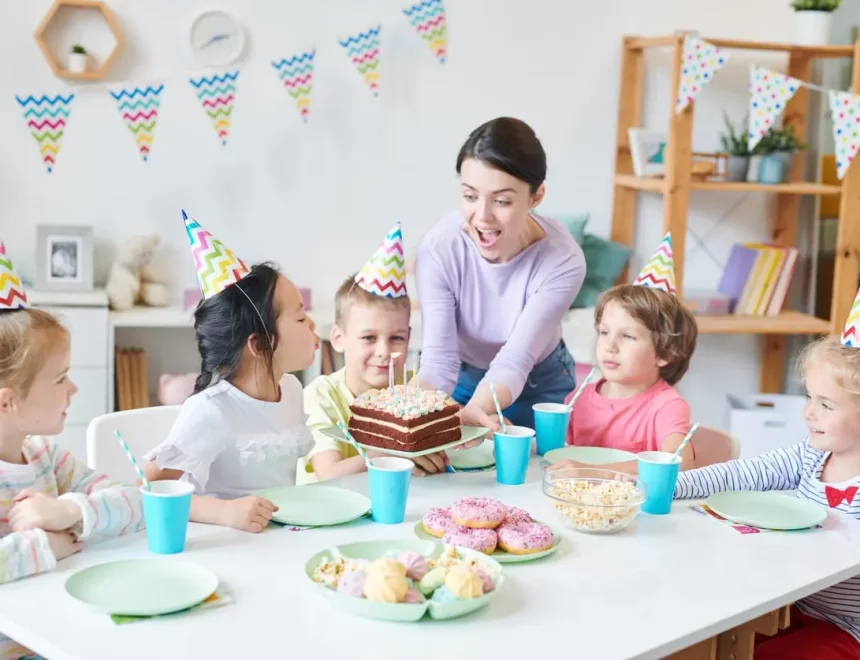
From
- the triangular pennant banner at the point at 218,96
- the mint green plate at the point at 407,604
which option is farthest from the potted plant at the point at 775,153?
the mint green plate at the point at 407,604

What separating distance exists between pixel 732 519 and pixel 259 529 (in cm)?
79

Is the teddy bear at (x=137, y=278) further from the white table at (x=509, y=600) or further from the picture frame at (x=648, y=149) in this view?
the white table at (x=509, y=600)

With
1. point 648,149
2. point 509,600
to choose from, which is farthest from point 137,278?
point 509,600

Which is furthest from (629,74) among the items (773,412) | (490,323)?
(490,323)

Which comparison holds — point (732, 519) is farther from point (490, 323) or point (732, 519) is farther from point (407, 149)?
point (407, 149)

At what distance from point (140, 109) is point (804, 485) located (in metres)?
2.68

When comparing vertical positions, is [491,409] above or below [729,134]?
below

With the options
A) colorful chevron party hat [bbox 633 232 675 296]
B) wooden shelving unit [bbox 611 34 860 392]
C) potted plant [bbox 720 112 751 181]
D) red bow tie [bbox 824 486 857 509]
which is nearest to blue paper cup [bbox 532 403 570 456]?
colorful chevron party hat [bbox 633 232 675 296]

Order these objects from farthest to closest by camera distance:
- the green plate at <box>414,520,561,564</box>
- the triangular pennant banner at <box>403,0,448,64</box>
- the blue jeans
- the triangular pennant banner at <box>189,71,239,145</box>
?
1. the triangular pennant banner at <box>403,0,448,64</box>
2. the triangular pennant banner at <box>189,71,239,145</box>
3. the blue jeans
4. the green plate at <box>414,520,561,564</box>

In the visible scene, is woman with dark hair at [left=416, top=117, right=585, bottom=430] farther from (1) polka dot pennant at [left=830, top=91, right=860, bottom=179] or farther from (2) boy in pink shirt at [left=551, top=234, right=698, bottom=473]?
(1) polka dot pennant at [left=830, top=91, right=860, bottom=179]

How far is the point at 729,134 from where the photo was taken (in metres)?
4.63

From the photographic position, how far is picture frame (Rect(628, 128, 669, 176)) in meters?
4.39

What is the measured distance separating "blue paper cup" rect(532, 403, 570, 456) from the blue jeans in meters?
0.40

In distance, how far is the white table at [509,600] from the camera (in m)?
1.34
